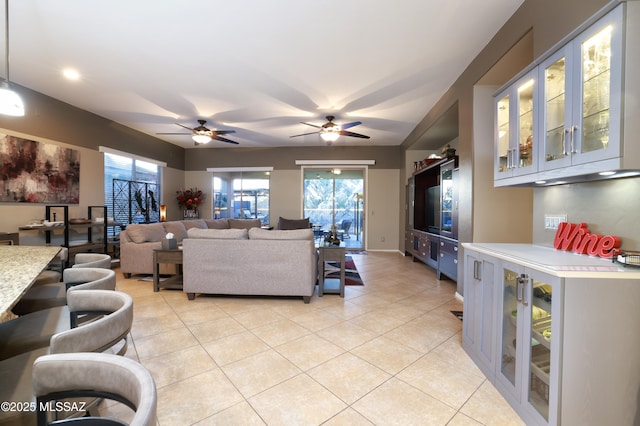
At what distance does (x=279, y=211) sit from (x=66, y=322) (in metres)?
6.13

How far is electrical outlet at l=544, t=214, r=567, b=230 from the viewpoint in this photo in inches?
72.4

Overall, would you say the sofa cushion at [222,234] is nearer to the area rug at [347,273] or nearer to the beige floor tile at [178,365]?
the beige floor tile at [178,365]

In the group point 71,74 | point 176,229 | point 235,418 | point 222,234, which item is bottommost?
point 235,418

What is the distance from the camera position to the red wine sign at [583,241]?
4.77 ft

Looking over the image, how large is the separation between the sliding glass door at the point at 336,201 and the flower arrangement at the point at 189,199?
3.10 m

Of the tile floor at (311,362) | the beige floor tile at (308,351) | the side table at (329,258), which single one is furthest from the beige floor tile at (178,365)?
the side table at (329,258)

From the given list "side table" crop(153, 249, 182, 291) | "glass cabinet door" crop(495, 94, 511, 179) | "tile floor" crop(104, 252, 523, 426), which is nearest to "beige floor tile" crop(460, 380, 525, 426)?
"tile floor" crop(104, 252, 523, 426)

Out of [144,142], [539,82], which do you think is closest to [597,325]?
[539,82]

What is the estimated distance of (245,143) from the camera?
7082mm

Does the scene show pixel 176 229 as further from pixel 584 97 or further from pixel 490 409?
pixel 584 97

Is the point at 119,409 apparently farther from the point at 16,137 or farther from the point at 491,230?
the point at 16,137

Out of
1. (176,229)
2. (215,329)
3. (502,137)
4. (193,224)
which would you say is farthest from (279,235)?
(193,224)

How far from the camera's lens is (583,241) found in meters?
1.60

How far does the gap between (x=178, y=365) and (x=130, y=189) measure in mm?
5200
